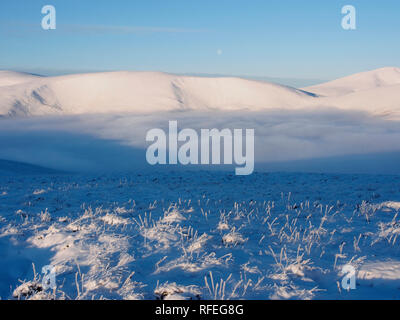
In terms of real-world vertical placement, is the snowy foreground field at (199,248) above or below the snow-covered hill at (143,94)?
below

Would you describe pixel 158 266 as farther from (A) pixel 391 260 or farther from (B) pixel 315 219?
(B) pixel 315 219

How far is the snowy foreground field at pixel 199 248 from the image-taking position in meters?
3.58

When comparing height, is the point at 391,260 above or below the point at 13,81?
below

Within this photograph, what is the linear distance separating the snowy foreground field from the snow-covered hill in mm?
129308

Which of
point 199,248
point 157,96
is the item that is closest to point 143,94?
point 157,96

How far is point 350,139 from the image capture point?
2734 inches

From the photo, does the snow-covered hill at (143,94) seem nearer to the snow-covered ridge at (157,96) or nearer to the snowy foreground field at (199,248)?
the snow-covered ridge at (157,96)

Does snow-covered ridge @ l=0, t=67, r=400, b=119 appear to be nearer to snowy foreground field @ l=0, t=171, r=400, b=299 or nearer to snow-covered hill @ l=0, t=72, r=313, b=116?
snow-covered hill @ l=0, t=72, r=313, b=116

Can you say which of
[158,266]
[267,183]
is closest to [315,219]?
[158,266]

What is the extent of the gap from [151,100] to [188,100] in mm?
18516

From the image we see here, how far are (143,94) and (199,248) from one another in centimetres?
14800

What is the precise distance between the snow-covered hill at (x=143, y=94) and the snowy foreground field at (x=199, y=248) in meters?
129

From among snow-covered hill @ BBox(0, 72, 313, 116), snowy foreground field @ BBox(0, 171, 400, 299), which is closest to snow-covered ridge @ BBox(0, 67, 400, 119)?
snow-covered hill @ BBox(0, 72, 313, 116)

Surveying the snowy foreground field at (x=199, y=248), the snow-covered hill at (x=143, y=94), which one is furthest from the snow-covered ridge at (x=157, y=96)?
the snowy foreground field at (x=199, y=248)
